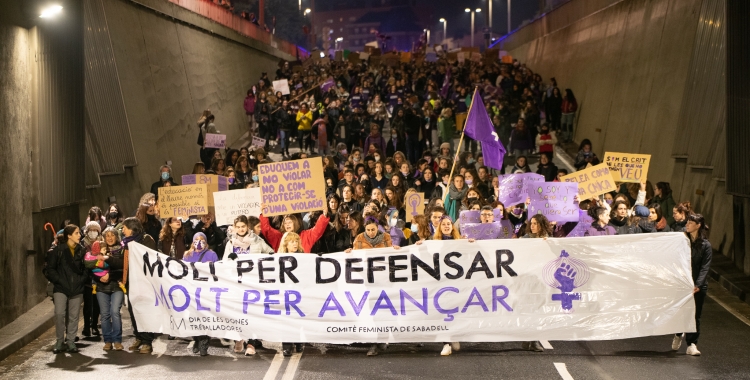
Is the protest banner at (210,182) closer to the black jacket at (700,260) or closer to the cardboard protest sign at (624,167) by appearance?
the cardboard protest sign at (624,167)

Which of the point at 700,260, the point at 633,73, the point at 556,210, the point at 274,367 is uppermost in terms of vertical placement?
the point at 633,73

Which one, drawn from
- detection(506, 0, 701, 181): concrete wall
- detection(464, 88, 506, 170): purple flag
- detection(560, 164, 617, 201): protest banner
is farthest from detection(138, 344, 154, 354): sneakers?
detection(506, 0, 701, 181): concrete wall

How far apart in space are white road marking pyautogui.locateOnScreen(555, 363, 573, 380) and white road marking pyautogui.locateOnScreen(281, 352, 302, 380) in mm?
2715

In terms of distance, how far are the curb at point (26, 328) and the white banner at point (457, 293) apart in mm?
2091

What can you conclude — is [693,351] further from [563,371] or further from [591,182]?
[591,182]

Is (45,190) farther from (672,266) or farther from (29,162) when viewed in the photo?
(672,266)

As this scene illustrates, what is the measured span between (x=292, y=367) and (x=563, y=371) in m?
2.83

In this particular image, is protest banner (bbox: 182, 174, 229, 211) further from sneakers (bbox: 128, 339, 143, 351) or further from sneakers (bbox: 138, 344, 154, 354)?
sneakers (bbox: 138, 344, 154, 354)

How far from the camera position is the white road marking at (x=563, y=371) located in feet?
30.1

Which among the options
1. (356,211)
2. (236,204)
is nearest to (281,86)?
(236,204)

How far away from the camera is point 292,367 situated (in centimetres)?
982

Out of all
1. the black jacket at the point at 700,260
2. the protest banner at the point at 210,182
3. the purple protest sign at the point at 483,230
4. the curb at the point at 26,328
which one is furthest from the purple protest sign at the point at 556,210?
the curb at the point at 26,328

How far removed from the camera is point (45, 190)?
13906 millimetres

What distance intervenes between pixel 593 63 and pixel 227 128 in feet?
39.7
